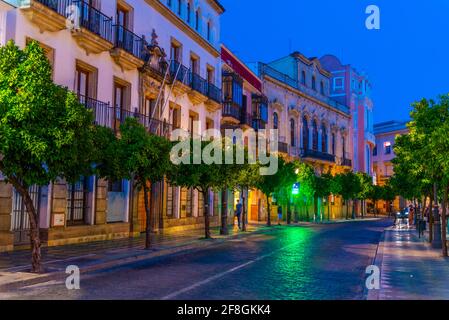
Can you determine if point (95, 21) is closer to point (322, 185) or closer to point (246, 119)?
point (246, 119)

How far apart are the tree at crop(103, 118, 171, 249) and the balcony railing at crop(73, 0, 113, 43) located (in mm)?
4791

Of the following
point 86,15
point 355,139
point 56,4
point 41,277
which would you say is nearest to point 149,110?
point 86,15

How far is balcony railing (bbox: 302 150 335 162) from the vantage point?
4991 centimetres

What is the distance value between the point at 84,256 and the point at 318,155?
41.1 metres

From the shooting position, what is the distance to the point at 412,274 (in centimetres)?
1134

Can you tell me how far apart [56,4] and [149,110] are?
866cm

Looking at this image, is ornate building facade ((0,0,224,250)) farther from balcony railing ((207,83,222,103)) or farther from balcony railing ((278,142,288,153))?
balcony railing ((278,142,288,153))

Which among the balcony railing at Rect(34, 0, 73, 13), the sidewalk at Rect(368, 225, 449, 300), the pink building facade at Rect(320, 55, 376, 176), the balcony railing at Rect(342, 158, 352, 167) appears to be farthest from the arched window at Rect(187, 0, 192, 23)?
the pink building facade at Rect(320, 55, 376, 176)

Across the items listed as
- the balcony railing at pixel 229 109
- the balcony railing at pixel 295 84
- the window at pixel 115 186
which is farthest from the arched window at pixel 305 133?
the window at pixel 115 186

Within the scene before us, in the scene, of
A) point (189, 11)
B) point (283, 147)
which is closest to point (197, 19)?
point (189, 11)

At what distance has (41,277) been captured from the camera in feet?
33.9

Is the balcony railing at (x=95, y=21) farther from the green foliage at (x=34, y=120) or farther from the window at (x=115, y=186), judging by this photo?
the green foliage at (x=34, y=120)

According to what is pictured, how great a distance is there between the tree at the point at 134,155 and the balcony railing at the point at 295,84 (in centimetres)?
2825
